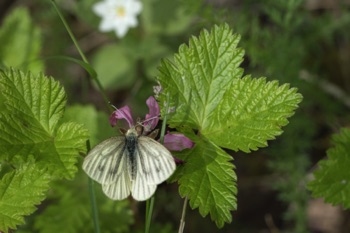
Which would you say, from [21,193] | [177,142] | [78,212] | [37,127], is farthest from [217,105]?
[78,212]

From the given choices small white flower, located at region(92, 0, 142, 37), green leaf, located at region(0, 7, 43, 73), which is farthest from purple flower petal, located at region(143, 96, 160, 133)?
small white flower, located at region(92, 0, 142, 37)

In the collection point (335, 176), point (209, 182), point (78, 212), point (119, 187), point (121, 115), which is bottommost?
point (78, 212)

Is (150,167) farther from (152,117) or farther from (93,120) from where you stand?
(93,120)

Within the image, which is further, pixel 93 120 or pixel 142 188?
pixel 93 120

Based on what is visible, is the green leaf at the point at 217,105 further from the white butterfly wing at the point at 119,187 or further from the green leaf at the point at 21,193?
the green leaf at the point at 21,193

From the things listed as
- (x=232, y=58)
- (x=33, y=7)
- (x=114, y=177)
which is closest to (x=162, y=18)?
(x=33, y=7)

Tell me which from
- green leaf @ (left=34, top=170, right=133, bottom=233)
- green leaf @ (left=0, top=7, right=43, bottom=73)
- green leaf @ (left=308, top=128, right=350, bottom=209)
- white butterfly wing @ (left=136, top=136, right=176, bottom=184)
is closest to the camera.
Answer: white butterfly wing @ (left=136, top=136, right=176, bottom=184)

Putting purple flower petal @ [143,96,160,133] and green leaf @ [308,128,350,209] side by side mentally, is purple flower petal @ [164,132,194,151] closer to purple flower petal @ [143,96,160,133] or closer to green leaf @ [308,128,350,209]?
purple flower petal @ [143,96,160,133]
